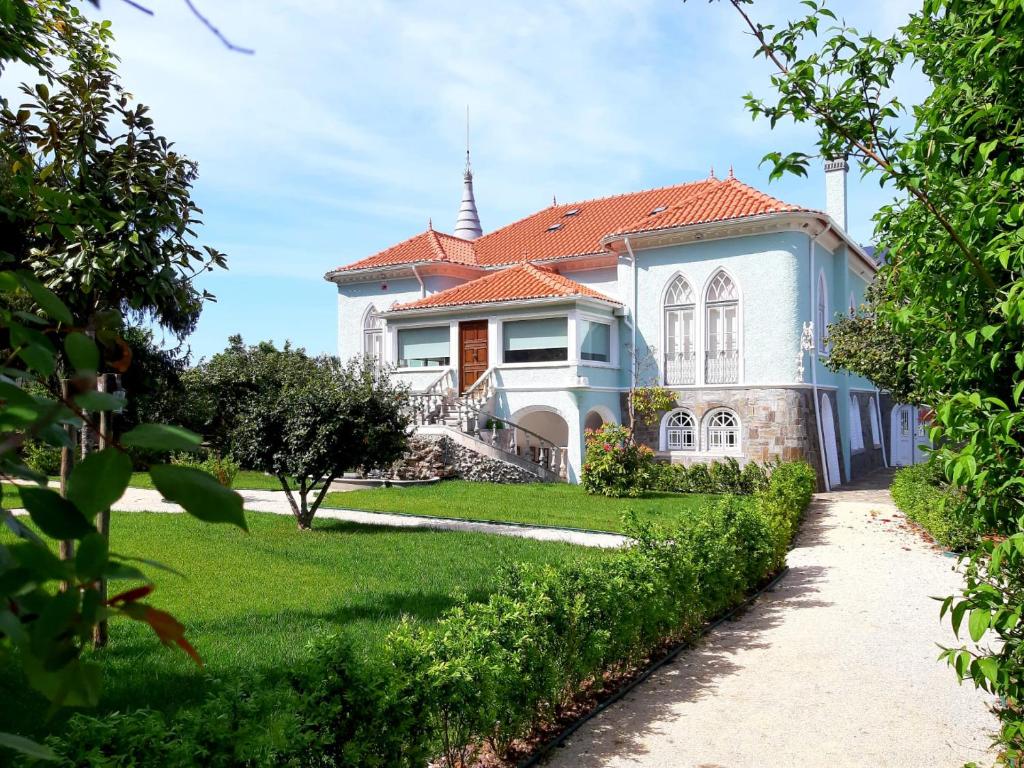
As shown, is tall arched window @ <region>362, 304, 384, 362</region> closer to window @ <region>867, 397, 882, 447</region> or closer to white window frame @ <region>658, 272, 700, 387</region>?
white window frame @ <region>658, 272, 700, 387</region>

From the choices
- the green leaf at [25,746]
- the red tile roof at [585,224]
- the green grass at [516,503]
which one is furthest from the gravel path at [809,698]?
the red tile roof at [585,224]

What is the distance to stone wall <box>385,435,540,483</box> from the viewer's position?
21250mm

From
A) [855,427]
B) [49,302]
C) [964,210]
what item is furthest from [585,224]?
[49,302]

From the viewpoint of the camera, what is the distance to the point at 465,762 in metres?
4.87

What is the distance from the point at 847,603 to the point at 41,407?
9.55 meters

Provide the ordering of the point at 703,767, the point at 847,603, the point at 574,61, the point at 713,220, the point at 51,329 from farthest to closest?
the point at 713,220
the point at 847,603
the point at 703,767
the point at 574,61
the point at 51,329

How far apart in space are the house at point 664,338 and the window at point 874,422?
1621 millimetres

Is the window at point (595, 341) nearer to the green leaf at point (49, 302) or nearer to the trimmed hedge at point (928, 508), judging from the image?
the trimmed hedge at point (928, 508)

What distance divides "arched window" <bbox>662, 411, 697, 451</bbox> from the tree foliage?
1854cm

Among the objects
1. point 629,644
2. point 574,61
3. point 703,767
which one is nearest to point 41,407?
point 574,61

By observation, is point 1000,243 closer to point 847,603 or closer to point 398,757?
point 398,757

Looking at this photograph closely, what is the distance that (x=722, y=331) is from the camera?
21.7 m

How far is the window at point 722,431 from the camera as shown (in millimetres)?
21219

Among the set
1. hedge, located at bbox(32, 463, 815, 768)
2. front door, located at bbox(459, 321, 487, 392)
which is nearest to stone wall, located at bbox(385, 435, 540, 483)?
front door, located at bbox(459, 321, 487, 392)
